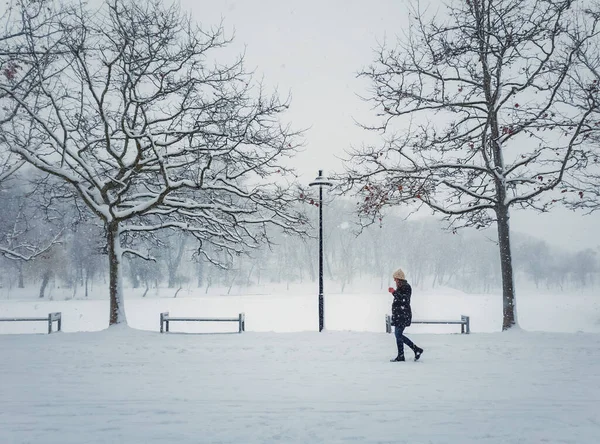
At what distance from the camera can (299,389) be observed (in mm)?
6707

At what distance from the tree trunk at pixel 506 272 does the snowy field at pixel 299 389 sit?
2.63 feet

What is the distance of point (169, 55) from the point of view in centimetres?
1344

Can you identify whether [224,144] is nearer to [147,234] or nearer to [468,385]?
[147,234]

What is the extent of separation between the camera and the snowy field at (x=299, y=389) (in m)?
5.02

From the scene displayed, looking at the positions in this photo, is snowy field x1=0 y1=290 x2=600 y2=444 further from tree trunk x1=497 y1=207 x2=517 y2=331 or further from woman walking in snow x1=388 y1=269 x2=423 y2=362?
tree trunk x1=497 y1=207 x2=517 y2=331

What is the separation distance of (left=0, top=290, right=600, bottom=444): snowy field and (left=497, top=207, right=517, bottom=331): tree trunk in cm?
80

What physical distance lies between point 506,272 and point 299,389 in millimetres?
9200

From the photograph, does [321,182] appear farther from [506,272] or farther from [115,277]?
[115,277]

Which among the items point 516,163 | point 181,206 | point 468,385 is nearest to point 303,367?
point 468,385

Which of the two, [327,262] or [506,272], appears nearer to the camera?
[506,272]

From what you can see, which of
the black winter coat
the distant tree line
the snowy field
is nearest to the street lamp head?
the snowy field

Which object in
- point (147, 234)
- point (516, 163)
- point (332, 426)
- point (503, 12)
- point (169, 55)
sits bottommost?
point (332, 426)

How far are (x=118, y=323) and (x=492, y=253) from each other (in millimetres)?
73643

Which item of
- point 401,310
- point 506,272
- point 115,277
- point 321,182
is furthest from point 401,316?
point 115,277
